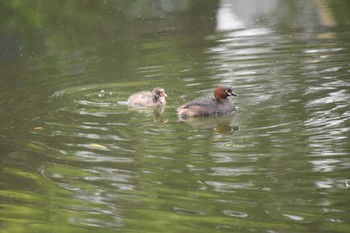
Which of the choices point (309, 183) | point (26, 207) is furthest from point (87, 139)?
point (309, 183)

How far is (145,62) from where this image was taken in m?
16.2

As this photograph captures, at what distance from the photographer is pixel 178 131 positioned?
11.3 m

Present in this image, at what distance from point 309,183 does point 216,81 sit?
18.4 feet

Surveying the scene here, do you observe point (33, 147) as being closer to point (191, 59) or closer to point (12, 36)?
point (191, 59)

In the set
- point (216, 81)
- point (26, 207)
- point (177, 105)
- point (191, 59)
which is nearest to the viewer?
point (26, 207)

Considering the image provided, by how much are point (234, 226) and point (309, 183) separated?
1.31 metres

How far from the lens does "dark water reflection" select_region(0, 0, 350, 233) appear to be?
815cm

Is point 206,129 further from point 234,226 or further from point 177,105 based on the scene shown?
point 234,226

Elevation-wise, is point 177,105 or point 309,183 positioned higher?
point 177,105

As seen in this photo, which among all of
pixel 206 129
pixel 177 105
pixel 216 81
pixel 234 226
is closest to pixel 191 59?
pixel 216 81

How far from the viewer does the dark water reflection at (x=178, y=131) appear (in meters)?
8.15

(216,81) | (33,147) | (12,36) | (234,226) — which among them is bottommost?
(234,226)

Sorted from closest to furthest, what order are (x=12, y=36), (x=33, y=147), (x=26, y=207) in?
(x=26, y=207) → (x=33, y=147) → (x=12, y=36)

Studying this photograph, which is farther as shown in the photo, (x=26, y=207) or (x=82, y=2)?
(x=82, y=2)
